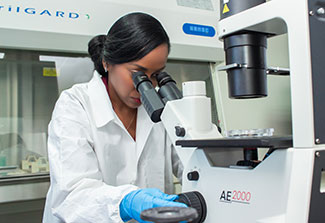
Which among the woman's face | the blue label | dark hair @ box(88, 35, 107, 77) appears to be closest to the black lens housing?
the woman's face

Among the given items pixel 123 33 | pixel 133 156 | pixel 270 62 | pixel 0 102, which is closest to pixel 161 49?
pixel 123 33

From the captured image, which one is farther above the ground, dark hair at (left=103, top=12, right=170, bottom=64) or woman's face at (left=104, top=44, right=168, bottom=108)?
dark hair at (left=103, top=12, right=170, bottom=64)

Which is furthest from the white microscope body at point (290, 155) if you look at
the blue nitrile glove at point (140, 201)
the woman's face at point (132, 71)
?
the woman's face at point (132, 71)

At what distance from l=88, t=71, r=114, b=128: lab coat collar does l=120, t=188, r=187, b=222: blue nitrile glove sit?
447 millimetres

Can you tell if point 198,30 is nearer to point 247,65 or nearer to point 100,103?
point 100,103

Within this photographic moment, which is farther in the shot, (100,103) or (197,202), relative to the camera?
(100,103)

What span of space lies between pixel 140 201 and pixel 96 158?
447 mm

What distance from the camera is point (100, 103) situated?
132 centimetres

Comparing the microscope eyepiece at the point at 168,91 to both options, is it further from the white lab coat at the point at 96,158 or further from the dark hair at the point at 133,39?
the white lab coat at the point at 96,158

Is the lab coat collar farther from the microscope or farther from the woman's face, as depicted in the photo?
the microscope

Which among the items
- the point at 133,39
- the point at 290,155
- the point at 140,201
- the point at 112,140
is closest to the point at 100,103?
the point at 112,140

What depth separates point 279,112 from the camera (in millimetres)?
2316

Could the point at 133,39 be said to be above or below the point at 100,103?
above

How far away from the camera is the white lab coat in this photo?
0.95 meters
